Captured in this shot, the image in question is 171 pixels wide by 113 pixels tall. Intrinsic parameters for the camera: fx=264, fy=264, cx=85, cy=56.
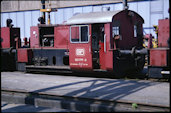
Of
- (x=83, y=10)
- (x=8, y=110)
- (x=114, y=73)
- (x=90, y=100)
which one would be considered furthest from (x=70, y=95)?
(x=83, y=10)

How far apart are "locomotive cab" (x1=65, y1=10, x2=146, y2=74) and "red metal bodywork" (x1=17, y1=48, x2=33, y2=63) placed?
8.11 ft

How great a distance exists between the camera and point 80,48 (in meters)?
10.4

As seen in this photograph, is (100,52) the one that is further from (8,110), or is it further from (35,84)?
(8,110)

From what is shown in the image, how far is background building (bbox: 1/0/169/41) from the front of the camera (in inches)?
1077

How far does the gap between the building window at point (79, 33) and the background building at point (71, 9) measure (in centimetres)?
1509

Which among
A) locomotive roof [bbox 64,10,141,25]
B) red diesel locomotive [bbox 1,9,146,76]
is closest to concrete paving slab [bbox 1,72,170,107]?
red diesel locomotive [bbox 1,9,146,76]

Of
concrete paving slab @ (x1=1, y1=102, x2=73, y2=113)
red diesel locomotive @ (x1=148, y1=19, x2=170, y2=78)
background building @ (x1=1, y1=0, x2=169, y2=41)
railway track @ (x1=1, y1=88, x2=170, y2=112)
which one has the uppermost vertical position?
background building @ (x1=1, y1=0, x2=169, y2=41)

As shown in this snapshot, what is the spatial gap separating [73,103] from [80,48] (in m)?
4.28

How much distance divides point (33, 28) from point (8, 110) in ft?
21.1

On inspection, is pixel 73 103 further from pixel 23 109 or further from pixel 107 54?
pixel 107 54

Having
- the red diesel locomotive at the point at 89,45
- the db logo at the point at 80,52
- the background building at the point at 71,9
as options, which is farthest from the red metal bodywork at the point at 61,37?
the background building at the point at 71,9

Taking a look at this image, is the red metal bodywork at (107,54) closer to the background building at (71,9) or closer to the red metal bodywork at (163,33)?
the red metal bodywork at (163,33)

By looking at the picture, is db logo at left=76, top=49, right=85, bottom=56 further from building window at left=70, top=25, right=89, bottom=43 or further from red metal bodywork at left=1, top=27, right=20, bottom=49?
red metal bodywork at left=1, top=27, right=20, bottom=49

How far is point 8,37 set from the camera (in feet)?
43.7
